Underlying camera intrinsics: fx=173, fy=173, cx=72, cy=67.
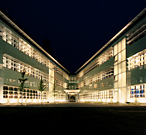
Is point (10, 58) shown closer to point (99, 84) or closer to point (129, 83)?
point (129, 83)

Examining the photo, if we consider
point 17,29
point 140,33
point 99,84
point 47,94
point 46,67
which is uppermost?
point 17,29

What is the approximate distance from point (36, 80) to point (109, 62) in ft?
66.7

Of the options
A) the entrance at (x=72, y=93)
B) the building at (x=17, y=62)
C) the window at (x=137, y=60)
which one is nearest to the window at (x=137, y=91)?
the window at (x=137, y=60)

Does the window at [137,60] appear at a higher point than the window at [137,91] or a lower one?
higher

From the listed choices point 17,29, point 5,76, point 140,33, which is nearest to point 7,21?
point 17,29

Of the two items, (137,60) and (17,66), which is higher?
(137,60)

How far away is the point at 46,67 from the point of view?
56844mm

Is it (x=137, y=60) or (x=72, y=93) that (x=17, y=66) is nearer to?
(x=137, y=60)

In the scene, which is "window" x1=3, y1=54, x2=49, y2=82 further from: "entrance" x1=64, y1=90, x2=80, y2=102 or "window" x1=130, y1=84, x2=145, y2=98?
"entrance" x1=64, y1=90, x2=80, y2=102
